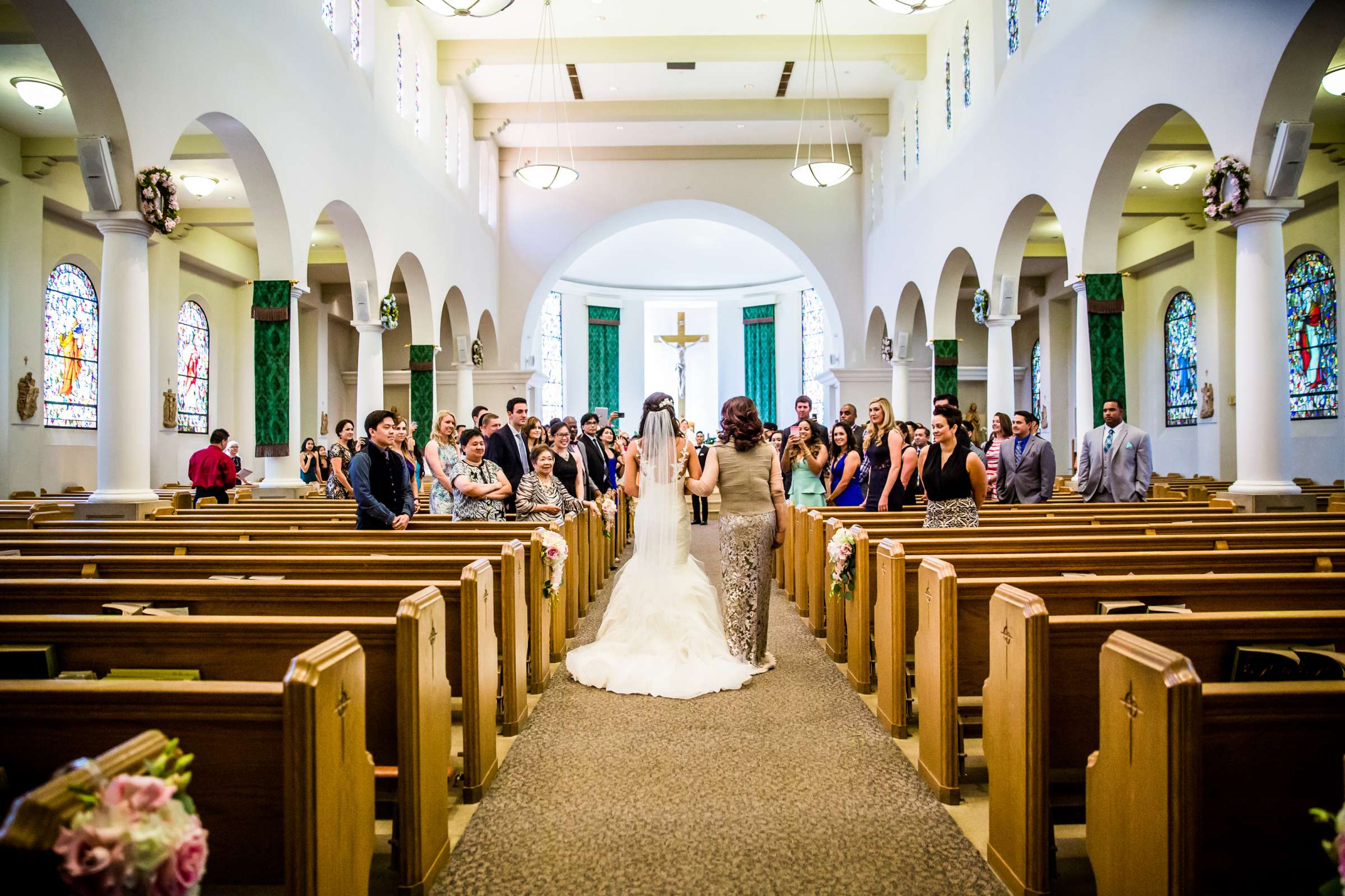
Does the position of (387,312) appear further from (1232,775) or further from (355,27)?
(1232,775)

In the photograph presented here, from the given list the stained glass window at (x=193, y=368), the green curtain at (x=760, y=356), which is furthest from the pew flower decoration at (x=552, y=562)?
the green curtain at (x=760, y=356)

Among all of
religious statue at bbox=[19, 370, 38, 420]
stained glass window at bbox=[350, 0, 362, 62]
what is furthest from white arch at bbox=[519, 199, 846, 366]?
religious statue at bbox=[19, 370, 38, 420]

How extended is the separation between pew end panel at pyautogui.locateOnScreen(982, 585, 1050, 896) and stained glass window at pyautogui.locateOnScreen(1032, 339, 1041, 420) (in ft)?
58.5

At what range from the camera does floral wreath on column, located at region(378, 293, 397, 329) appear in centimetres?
1211

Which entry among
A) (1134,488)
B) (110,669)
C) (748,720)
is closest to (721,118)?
(1134,488)

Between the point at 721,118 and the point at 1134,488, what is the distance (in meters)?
11.8

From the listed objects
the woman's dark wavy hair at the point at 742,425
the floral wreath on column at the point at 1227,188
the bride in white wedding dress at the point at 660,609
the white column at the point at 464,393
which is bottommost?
the bride in white wedding dress at the point at 660,609

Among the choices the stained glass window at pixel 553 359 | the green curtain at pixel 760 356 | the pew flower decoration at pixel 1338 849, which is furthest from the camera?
the green curtain at pixel 760 356

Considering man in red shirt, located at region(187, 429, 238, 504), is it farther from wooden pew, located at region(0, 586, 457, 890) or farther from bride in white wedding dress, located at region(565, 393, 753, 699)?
wooden pew, located at region(0, 586, 457, 890)

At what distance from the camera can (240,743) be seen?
6.35ft

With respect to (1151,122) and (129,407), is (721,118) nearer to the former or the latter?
(1151,122)

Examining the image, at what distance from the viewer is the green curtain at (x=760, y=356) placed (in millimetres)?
25688

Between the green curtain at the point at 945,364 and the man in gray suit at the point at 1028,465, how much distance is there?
6284 millimetres

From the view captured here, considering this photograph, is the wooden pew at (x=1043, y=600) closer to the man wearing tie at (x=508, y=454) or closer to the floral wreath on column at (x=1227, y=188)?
the man wearing tie at (x=508, y=454)
